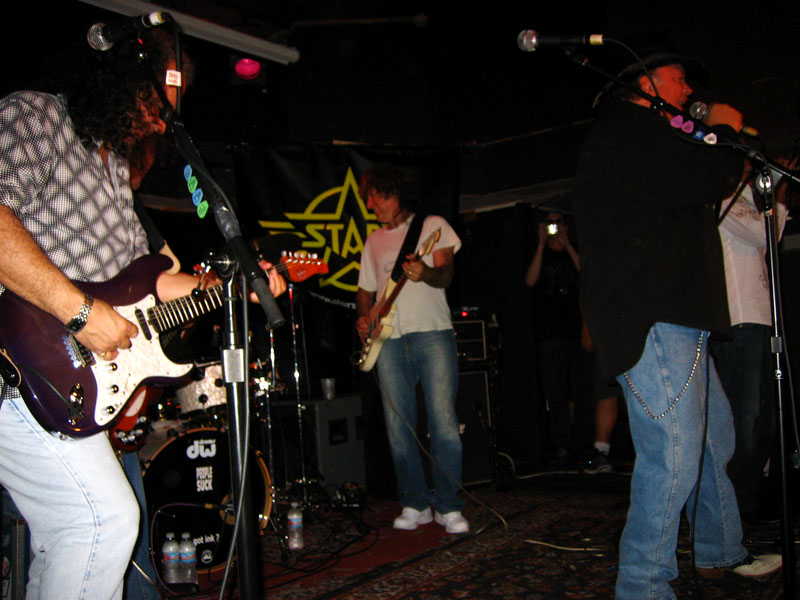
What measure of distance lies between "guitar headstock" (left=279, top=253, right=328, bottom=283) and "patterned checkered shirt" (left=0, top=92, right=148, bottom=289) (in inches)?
33.9

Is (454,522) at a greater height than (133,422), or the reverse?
(133,422)

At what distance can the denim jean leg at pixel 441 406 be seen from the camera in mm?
3826

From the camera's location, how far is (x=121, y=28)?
166cm

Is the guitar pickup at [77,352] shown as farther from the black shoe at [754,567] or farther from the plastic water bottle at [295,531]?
the black shoe at [754,567]

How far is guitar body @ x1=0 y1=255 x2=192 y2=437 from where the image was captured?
1688 mm

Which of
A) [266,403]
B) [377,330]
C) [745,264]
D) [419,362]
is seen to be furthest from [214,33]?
[745,264]

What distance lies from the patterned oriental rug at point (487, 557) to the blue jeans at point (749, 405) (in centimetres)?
25

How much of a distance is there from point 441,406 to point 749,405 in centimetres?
170

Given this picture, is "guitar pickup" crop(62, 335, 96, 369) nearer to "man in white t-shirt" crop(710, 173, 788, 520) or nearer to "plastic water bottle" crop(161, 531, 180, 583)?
"plastic water bottle" crop(161, 531, 180, 583)

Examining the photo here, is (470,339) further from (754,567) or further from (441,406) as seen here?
(754,567)

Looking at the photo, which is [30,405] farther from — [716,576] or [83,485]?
[716,576]

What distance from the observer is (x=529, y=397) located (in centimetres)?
582

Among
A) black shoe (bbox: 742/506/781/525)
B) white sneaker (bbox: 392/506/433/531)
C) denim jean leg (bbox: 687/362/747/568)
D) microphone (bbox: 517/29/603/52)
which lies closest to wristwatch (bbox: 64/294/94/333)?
microphone (bbox: 517/29/603/52)

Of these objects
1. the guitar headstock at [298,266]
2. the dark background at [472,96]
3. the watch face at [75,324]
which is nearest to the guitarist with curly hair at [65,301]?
the watch face at [75,324]
